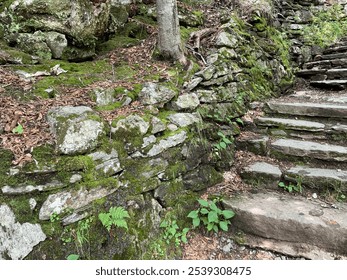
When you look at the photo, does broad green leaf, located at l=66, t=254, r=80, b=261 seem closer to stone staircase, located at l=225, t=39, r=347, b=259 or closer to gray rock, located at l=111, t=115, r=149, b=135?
gray rock, located at l=111, t=115, r=149, b=135

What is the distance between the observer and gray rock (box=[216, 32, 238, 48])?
482 cm

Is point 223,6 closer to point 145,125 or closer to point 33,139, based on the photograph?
point 145,125

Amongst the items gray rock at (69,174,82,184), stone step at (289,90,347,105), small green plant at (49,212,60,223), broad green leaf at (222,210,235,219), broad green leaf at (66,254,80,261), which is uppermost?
stone step at (289,90,347,105)

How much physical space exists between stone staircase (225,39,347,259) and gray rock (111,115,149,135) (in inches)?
56.7

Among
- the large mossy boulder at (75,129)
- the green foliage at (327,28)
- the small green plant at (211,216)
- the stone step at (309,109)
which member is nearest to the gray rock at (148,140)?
the large mossy boulder at (75,129)

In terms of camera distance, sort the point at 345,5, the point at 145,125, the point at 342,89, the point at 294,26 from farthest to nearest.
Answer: the point at 345,5
the point at 294,26
the point at 342,89
the point at 145,125

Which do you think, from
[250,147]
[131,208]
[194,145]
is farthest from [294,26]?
[131,208]

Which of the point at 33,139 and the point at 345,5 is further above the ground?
the point at 345,5

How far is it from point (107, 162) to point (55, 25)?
255 cm

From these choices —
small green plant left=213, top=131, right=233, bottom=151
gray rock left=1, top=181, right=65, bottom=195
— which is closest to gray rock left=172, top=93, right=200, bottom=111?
small green plant left=213, top=131, right=233, bottom=151

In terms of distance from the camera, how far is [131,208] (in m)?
2.63

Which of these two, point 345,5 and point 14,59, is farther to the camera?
point 345,5

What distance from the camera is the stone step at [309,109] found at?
13.2ft
